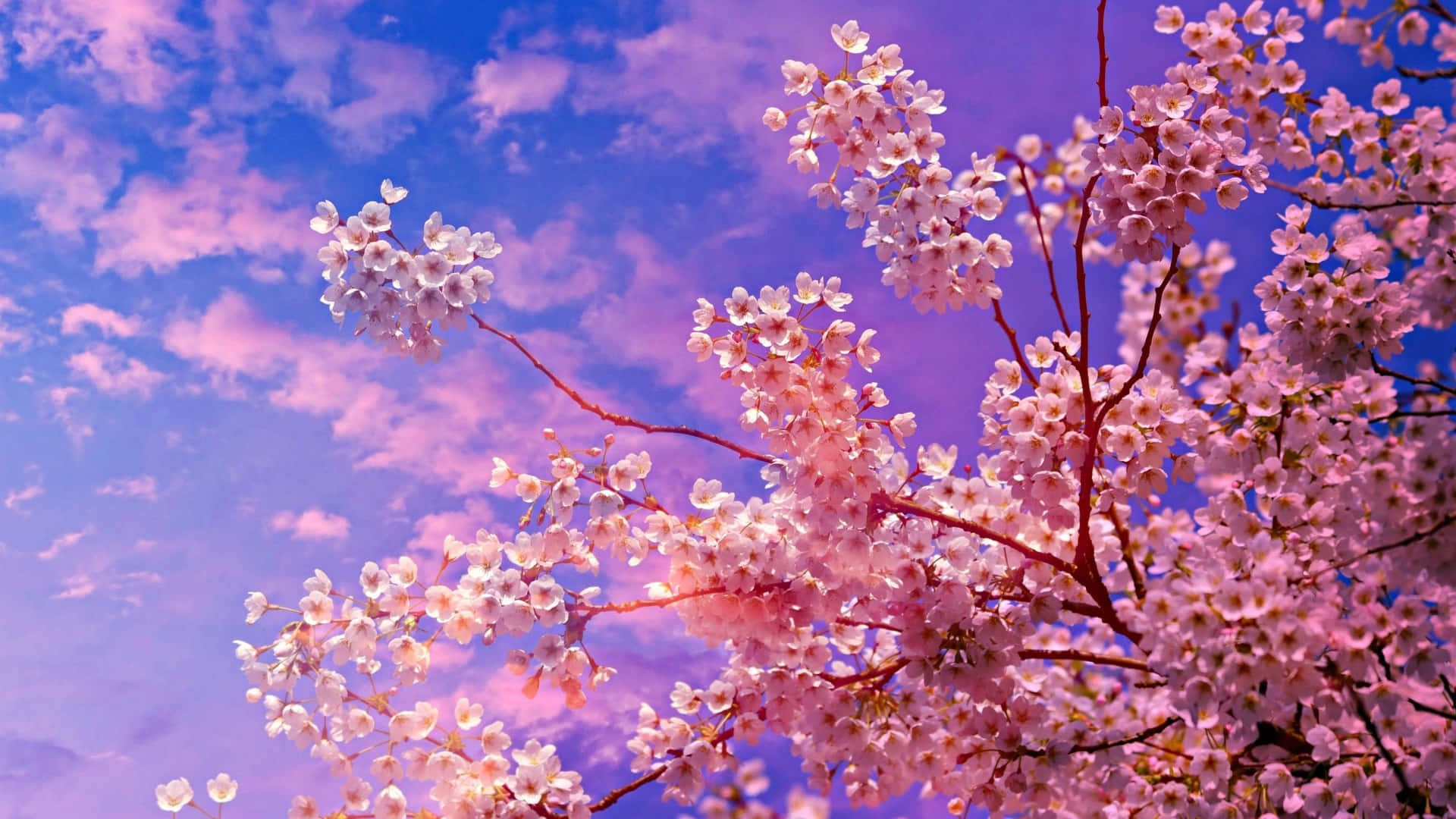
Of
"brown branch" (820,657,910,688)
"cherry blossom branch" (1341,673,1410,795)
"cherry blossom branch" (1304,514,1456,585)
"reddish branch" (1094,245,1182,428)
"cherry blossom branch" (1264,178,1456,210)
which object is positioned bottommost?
"cherry blossom branch" (1341,673,1410,795)

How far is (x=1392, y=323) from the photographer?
4477mm

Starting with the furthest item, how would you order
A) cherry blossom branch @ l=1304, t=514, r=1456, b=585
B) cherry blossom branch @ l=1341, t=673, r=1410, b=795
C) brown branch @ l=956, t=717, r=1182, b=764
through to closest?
brown branch @ l=956, t=717, r=1182, b=764, cherry blossom branch @ l=1304, t=514, r=1456, b=585, cherry blossom branch @ l=1341, t=673, r=1410, b=795

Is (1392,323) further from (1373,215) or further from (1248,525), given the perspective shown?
(1248,525)

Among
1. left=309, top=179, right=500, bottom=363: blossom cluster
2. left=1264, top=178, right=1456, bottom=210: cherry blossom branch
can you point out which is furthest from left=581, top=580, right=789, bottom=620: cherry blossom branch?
left=1264, top=178, right=1456, bottom=210: cherry blossom branch

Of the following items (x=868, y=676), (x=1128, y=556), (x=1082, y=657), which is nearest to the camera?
(x=1082, y=657)

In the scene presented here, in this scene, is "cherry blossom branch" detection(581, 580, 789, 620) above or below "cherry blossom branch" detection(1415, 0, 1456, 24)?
below

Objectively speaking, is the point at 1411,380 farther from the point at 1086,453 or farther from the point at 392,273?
the point at 392,273

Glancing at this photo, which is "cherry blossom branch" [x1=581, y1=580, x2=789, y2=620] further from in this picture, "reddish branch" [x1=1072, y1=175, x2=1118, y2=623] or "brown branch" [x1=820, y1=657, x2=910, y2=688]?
"reddish branch" [x1=1072, y1=175, x2=1118, y2=623]

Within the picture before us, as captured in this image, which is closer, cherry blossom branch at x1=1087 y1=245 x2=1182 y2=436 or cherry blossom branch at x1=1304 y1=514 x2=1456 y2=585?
cherry blossom branch at x1=1304 y1=514 x2=1456 y2=585


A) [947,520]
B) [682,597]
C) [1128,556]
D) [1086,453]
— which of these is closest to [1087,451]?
[1086,453]

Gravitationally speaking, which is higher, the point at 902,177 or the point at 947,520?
the point at 902,177

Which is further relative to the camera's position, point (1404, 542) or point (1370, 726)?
point (1404, 542)

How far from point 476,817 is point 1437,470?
4562 millimetres

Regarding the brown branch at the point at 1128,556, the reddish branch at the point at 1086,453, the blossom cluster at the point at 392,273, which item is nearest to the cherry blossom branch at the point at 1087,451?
the reddish branch at the point at 1086,453
